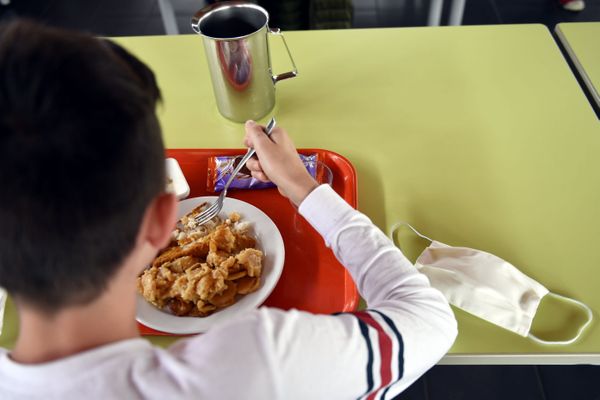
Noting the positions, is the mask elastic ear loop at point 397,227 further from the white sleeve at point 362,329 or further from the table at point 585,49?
the table at point 585,49

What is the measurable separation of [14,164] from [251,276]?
14.9 inches

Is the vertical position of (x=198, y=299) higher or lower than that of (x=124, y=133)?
lower

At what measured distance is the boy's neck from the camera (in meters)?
0.40

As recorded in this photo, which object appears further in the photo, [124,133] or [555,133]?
[555,133]

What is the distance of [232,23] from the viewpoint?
2.84 ft

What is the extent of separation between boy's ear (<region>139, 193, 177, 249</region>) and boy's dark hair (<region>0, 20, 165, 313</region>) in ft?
0.06

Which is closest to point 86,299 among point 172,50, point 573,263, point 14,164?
point 14,164

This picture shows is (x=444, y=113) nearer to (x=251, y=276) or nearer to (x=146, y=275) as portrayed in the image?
(x=251, y=276)

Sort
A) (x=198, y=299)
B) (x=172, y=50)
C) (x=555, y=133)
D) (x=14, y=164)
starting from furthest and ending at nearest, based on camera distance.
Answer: (x=172, y=50), (x=555, y=133), (x=198, y=299), (x=14, y=164)

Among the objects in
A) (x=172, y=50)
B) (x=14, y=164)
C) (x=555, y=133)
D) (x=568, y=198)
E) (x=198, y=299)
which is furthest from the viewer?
(x=172, y=50)

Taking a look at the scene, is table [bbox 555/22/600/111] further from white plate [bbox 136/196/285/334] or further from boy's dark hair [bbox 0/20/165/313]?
boy's dark hair [bbox 0/20/165/313]

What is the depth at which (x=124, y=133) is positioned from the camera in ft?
1.20

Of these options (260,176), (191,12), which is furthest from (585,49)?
(191,12)

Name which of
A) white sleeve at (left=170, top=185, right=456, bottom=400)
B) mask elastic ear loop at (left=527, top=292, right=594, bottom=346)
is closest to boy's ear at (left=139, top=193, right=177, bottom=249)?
white sleeve at (left=170, top=185, right=456, bottom=400)
